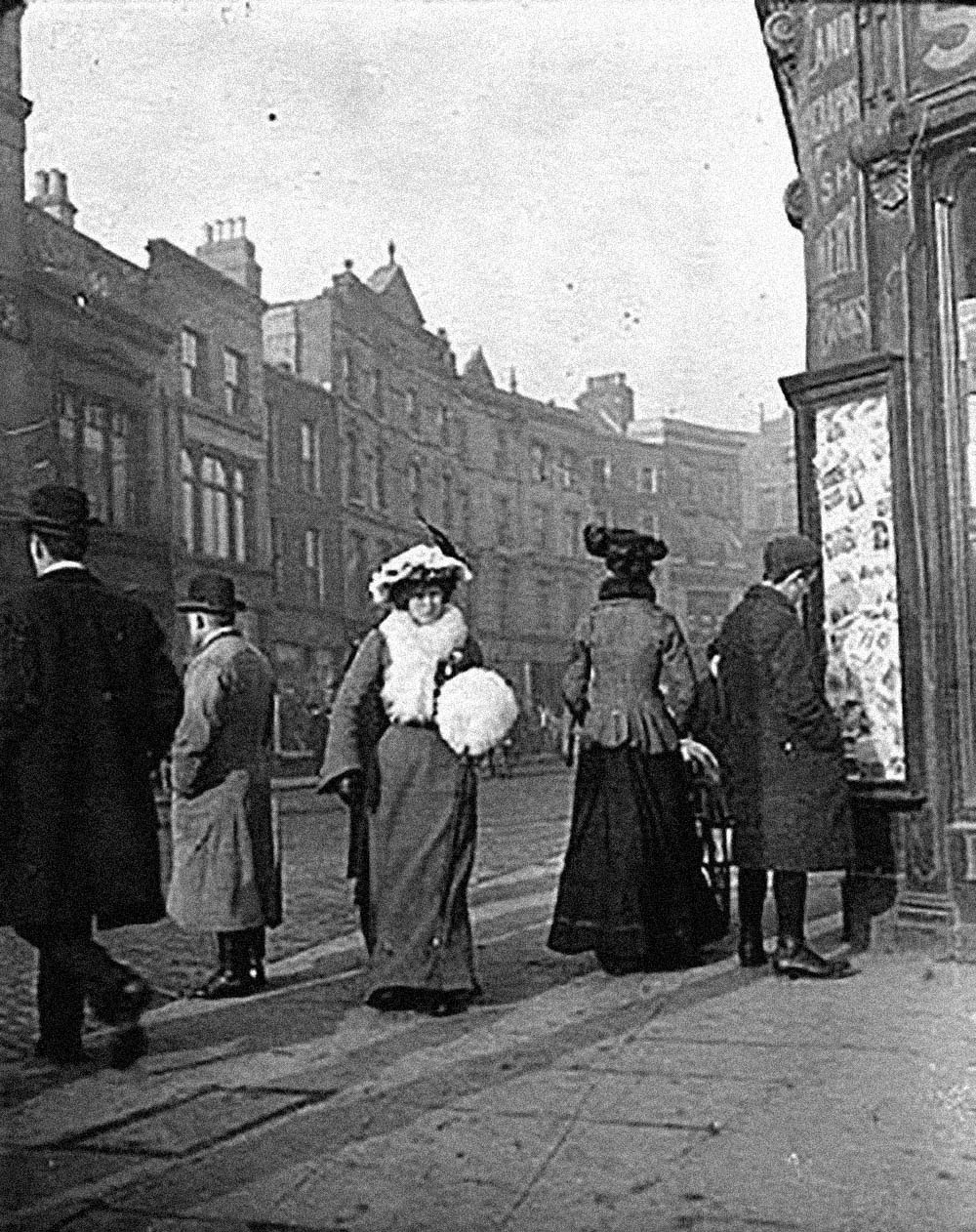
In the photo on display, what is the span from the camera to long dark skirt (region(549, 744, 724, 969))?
6.07 m

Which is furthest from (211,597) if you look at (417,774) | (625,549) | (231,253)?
(231,253)

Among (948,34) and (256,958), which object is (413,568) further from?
(948,34)

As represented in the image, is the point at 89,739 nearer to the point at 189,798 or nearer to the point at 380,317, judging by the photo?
the point at 189,798

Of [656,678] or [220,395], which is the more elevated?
[220,395]

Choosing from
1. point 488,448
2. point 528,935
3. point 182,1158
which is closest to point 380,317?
point 488,448

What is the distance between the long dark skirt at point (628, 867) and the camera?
6074mm

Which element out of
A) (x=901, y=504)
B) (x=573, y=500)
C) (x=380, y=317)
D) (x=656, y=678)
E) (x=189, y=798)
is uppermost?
(x=380, y=317)

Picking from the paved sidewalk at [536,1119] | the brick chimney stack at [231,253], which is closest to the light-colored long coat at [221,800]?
the paved sidewalk at [536,1119]

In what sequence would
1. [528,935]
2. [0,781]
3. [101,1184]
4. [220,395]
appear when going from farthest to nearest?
[220,395] → [528,935] → [0,781] → [101,1184]

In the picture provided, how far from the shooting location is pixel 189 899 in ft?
19.1

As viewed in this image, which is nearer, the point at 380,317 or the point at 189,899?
the point at 189,899

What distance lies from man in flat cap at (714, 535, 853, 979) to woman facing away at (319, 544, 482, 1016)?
1131 mm

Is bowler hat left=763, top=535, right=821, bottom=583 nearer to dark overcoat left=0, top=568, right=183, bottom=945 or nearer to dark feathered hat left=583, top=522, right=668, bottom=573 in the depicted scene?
dark feathered hat left=583, top=522, right=668, bottom=573

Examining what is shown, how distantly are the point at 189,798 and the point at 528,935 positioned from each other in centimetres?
214
